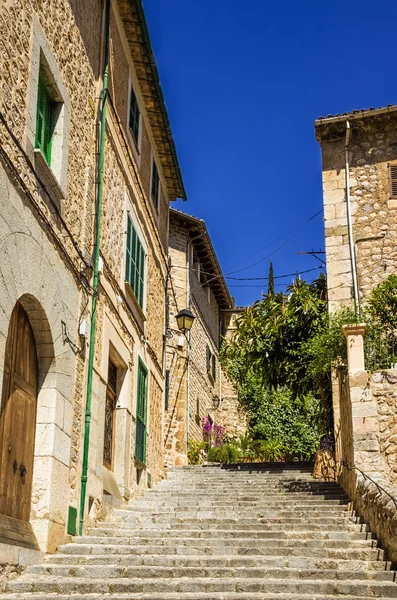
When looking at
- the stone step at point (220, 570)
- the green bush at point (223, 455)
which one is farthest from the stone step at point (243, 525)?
the green bush at point (223, 455)

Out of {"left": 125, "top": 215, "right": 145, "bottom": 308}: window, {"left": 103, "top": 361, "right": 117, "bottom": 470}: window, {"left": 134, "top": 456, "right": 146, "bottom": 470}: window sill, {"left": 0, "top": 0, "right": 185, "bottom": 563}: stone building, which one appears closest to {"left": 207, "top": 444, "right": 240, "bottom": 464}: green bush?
{"left": 0, "top": 0, "right": 185, "bottom": 563}: stone building

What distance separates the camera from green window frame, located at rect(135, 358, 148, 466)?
1233 cm

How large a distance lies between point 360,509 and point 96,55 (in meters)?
7.17

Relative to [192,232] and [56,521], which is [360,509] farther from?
[192,232]

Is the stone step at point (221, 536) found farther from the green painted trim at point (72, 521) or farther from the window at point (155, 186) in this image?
the window at point (155, 186)

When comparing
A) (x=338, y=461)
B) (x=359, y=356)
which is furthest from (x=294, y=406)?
(x=359, y=356)

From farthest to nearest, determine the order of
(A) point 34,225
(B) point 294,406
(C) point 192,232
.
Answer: (B) point 294,406, (C) point 192,232, (A) point 34,225

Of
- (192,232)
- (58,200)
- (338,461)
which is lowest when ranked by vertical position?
(338,461)

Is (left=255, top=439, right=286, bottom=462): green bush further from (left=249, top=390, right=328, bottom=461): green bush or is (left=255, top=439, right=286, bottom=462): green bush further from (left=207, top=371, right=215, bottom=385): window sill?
(left=207, top=371, right=215, bottom=385): window sill

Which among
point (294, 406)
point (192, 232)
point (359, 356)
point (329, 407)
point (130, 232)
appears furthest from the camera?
point (294, 406)

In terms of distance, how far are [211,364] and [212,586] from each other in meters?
18.8

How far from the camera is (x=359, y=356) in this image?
1122 centimetres

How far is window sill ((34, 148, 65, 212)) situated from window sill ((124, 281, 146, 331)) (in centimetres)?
351

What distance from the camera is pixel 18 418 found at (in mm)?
7391
